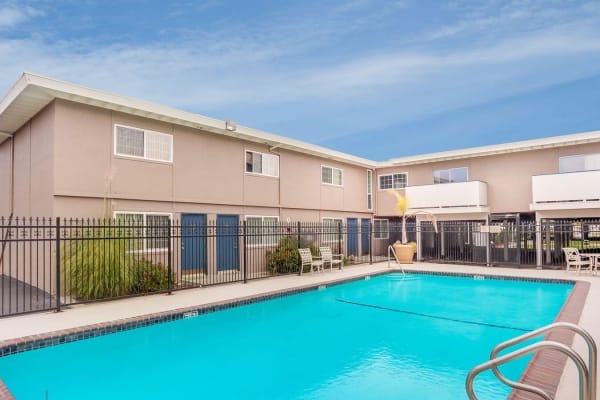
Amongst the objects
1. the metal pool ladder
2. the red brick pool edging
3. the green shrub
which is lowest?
the red brick pool edging

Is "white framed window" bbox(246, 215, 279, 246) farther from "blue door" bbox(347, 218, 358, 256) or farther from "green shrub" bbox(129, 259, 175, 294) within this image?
"blue door" bbox(347, 218, 358, 256)

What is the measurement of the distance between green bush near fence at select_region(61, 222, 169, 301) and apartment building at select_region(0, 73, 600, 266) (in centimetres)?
167

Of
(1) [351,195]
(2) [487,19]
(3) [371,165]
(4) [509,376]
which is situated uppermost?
(2) [487,19]

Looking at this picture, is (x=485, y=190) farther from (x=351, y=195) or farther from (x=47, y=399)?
(x=47, y=399)

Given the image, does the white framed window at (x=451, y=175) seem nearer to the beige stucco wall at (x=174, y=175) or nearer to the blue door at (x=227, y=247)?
the beige stucco wall at (x=174, y=175)

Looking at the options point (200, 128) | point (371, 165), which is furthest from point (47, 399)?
point (371, 165)

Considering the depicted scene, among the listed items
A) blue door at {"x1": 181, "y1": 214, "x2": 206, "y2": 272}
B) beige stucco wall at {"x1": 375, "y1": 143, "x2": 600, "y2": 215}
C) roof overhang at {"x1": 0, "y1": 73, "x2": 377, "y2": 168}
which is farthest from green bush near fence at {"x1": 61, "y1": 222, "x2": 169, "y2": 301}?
beige stucco wall at {"x1": 375, "y1": 143, "x2": 600, "y2": 215}

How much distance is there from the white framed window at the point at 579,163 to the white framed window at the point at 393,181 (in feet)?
24.5

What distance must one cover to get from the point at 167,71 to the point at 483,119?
39.3 metres

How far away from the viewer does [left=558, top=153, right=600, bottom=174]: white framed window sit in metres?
16.9

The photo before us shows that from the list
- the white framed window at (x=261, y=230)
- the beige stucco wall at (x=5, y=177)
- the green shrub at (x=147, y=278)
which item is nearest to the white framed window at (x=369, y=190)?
the white framed window at (x=261, y=230)

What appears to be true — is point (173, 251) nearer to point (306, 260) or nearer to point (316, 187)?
point (306, 260)

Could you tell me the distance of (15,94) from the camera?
10359 mm

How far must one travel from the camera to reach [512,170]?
747 inches
